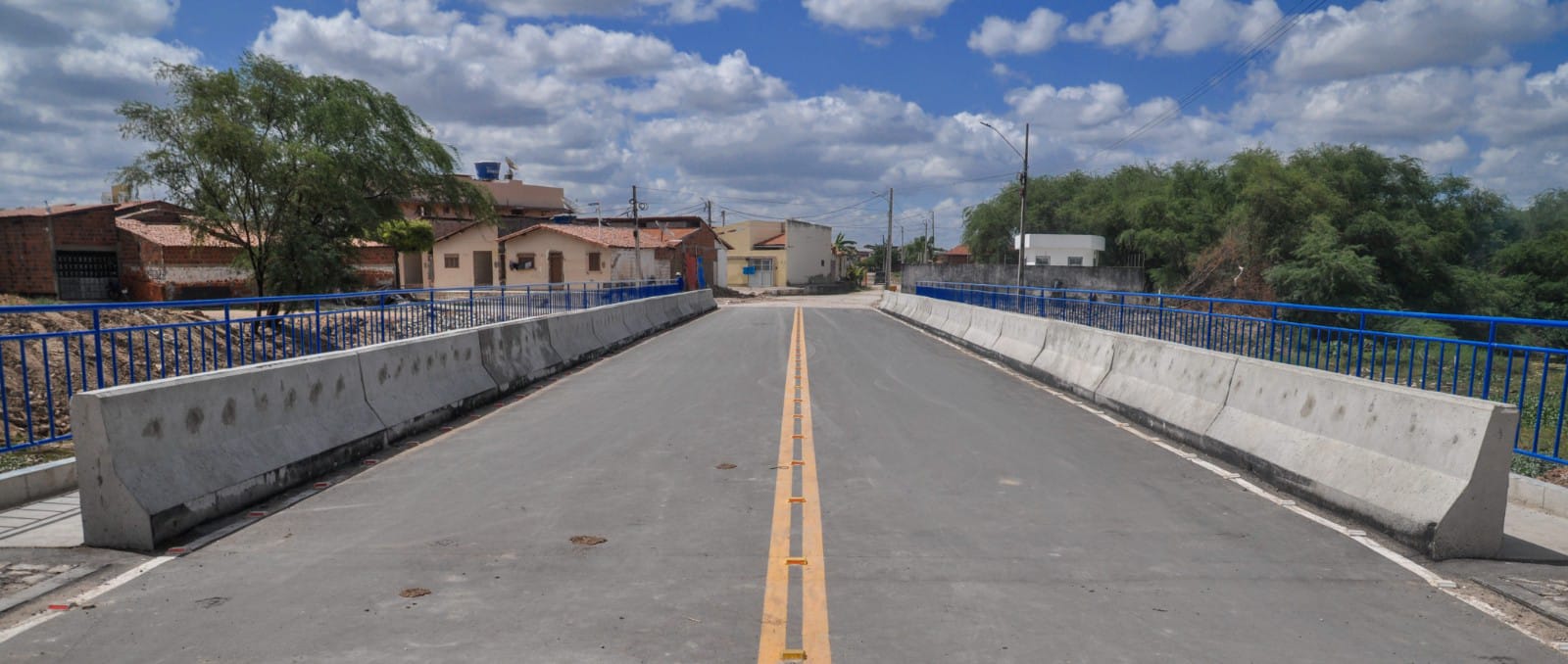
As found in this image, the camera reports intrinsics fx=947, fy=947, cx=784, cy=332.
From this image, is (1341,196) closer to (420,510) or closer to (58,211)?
(420,510)

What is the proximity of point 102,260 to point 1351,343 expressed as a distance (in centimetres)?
5357

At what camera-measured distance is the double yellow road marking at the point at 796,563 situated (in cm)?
433

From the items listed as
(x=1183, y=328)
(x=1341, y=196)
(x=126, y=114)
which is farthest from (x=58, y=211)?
(x=1341, y=196)

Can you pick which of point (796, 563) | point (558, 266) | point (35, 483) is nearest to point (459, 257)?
point (558, 266)

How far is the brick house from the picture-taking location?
146 feet

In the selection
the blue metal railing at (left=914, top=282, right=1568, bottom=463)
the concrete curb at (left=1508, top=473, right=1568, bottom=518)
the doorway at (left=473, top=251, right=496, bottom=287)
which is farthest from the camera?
the doorway at (left=473, top=251, right=496, bottom=287)

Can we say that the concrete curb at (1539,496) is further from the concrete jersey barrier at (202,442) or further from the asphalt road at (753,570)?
the concrete jersey barrier at (202,442)

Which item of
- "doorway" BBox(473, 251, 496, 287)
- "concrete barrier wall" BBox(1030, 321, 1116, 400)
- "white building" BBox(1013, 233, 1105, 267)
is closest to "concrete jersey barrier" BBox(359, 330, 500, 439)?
"concrete barrier wall" BBox(1030, 321, 1116, 400)

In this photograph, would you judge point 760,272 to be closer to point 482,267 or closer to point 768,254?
point 768,254

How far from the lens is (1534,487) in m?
7.13

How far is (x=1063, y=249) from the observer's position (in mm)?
69438

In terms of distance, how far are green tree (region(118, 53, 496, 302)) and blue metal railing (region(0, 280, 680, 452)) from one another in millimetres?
6403

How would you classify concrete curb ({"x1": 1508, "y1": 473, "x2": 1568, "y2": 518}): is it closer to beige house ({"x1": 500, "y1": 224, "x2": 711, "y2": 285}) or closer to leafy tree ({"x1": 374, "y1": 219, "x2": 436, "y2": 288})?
leafy tree ({"x1": 374, "y1": 219, "x2": 436, "y2": 288})

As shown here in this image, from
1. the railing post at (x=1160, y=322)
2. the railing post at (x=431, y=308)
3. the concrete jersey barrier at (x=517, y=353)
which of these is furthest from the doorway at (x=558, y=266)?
the railing post at (x=1160, y=322)
